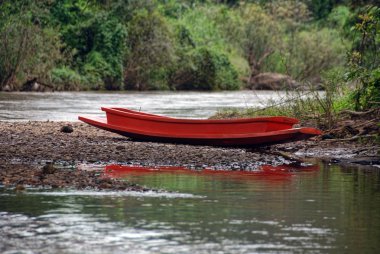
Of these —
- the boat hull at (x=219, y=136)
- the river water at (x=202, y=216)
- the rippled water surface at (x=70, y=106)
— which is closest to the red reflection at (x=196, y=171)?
the river water at (x=202, y=216)

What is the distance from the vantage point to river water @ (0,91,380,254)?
35.5 ft

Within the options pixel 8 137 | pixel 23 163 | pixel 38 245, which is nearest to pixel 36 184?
pixel 23 163

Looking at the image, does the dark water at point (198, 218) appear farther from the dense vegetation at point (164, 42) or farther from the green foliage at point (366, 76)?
the dense vegetation at point (164, 42)

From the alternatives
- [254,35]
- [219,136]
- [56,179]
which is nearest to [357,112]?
[219,136]

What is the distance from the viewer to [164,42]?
212ft

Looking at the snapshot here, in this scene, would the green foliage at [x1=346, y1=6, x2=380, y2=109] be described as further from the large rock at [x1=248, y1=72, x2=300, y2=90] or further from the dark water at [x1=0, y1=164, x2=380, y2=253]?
the large rock at [x1=248, y1=72, x2=300, y2=90]

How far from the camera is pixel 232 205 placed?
13812mm

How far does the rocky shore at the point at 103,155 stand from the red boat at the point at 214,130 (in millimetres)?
296

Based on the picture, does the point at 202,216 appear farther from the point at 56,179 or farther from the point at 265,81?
the point at 265,81

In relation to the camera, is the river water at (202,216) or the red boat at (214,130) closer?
the river water at (202,216)

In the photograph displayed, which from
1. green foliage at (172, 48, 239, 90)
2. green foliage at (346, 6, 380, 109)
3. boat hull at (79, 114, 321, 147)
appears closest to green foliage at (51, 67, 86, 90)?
green foliage at (172, 48, 239, 90)

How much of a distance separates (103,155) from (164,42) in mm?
45567

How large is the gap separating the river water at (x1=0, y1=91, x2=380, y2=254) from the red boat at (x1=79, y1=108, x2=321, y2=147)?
4.00 m

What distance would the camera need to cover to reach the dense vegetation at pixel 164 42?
54.0 m
